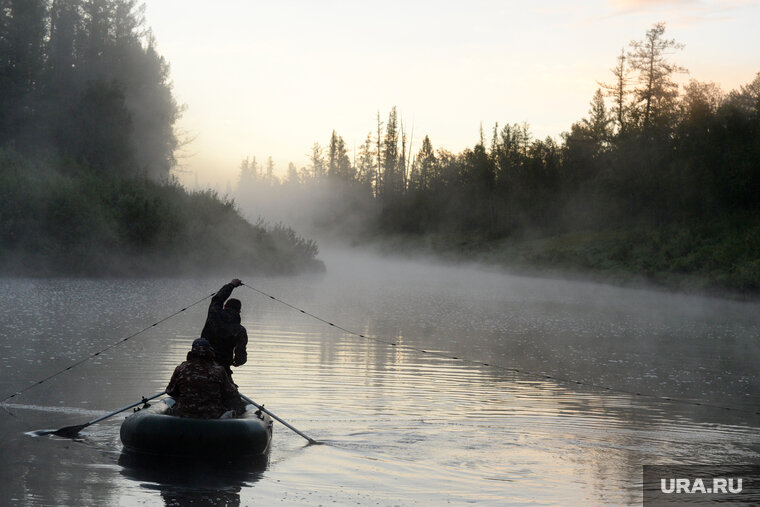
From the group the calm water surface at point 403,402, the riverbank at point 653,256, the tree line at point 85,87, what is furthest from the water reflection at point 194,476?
the tree line at point 85,87

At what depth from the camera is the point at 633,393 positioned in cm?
1809

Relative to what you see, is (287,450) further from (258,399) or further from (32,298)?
(32,298)

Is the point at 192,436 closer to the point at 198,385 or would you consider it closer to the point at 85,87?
the point at 198,385

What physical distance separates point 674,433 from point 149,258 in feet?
165

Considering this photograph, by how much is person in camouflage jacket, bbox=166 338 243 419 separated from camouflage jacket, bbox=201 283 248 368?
5.13ft

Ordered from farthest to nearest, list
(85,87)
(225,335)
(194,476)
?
(85,87) < (225,335) < (194,476)

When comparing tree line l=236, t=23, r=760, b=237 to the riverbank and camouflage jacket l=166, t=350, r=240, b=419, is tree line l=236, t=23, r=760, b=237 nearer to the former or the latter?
the riverbank

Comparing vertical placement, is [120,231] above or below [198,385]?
above

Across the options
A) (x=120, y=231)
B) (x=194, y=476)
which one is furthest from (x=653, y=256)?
(x=194, y=476)

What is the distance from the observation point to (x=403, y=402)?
16.0 metres

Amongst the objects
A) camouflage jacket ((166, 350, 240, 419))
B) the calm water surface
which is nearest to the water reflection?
the calm water surface

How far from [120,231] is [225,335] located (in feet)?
157

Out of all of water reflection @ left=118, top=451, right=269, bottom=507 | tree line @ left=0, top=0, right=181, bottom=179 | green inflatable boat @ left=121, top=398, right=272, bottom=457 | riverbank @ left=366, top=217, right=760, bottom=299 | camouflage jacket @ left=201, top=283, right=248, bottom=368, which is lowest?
water reflection @ left=118, top=451, right=269, bottom=507

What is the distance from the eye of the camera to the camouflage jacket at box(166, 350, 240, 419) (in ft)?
38.2
